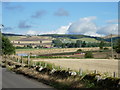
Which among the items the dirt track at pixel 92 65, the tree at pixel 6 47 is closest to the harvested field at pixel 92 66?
the dirt track at pixel 92 65

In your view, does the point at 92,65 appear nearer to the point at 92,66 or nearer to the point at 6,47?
the point at 92,66

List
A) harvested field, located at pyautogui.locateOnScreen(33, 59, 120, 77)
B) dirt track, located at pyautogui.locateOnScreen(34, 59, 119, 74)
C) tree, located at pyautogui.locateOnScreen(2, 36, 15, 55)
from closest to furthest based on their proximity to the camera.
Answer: harvested field, located at pyautogui.locateOnScreen(33, 59, 120, 77) < dirt track, located at pyautogui.locateOnScreen(34, 59, 119, 74) < tree, located at pyautogui.locateOnScreen(2, 36, 15, 55)

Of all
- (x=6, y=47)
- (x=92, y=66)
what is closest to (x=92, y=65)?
(x=92, y=66)

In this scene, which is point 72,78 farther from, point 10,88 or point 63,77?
point 10,88

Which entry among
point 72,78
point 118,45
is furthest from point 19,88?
point 118,45

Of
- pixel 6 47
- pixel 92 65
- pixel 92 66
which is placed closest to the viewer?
pixel 92 66

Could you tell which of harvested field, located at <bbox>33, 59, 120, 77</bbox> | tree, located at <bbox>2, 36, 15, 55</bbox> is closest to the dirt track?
harvested field, located at <bbox>33, 59, 120, 77</bbox>

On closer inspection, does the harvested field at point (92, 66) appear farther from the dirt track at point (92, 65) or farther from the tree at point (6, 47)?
the tree at point (6, 47)

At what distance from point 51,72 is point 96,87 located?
28.5 feet

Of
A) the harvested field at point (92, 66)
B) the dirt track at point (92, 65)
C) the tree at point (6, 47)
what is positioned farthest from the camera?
the tree at point (6, 47)

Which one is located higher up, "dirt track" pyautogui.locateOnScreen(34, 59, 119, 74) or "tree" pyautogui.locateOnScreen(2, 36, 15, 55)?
"tree" pyautogui.locateOnScreen(2, 36, 15, 55)

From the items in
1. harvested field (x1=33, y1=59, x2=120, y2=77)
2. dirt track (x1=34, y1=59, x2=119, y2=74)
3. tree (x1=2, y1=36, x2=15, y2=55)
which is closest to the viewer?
harvested field (x1=33, y1=59, x2=120, y2=77)

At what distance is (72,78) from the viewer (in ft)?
64.8

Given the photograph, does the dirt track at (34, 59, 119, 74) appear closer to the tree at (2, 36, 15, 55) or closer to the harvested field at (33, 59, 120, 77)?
the harvested field at (33, 59, 120, 77)
